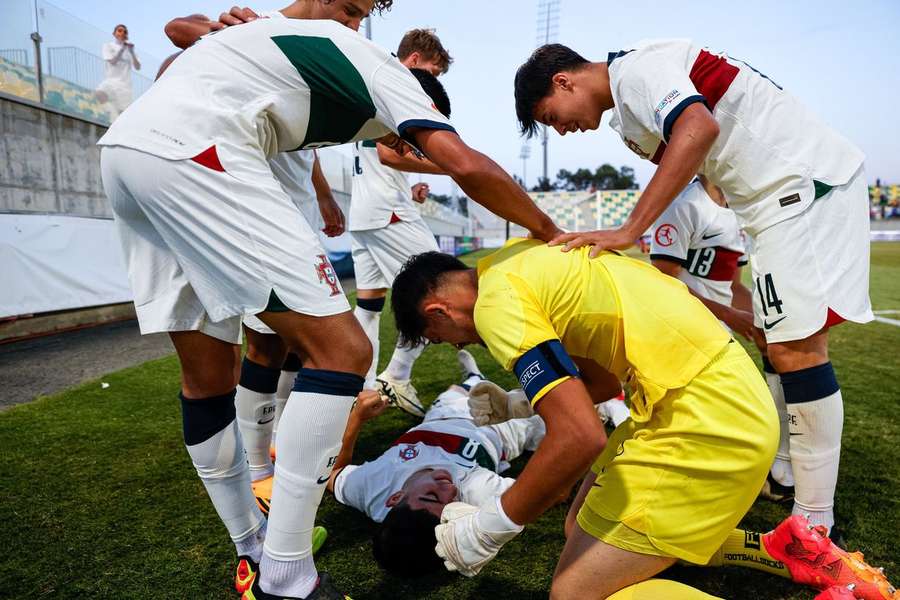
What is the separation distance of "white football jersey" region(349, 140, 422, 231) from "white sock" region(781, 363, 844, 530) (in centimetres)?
279

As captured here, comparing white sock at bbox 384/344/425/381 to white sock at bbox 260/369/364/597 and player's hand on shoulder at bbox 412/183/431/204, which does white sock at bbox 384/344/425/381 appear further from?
white sock at bbox 260/369/364/597

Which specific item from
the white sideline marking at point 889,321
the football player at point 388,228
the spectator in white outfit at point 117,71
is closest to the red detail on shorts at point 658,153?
the football player at point 388,228

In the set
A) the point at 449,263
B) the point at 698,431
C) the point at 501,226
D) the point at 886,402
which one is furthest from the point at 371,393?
the point at 501,226

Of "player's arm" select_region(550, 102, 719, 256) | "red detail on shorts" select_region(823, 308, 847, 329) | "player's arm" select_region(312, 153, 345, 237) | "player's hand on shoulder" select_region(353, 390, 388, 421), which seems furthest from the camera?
"player's arm" select_region(312, 153, 345, 237)

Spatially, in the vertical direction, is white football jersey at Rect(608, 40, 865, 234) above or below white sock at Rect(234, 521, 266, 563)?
above

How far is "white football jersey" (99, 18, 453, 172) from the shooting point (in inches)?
65.6

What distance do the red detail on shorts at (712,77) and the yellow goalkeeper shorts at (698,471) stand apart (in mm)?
1094

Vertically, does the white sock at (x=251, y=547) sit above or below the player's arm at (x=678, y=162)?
below

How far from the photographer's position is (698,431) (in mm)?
1630

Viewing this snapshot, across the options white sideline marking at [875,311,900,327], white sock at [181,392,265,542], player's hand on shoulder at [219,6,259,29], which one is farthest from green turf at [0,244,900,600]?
white sideline marking at [875,311,900,327]

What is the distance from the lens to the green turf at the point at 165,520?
210 cm

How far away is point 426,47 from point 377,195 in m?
1.08

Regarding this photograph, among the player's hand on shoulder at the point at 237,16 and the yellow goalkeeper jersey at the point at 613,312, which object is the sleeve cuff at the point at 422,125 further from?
the player's hand on shoulder at the point at 237,16

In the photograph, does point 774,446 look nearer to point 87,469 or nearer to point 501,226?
point 87,469
